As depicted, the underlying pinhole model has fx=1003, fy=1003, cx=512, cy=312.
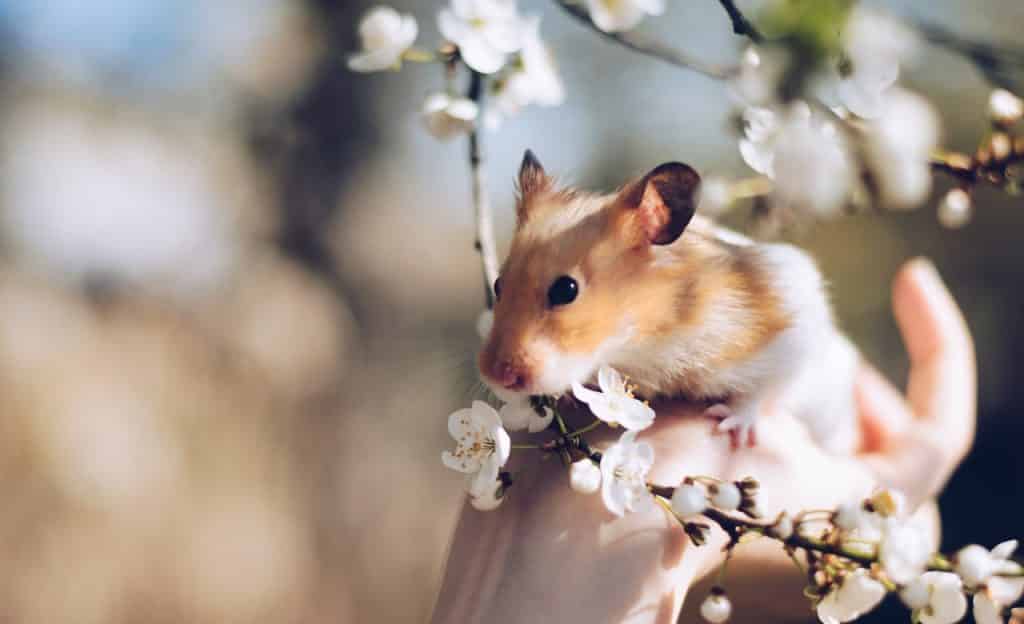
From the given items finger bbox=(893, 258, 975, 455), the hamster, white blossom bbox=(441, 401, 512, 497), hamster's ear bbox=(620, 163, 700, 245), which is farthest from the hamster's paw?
finger bbox=(893, 258, 975, 455)

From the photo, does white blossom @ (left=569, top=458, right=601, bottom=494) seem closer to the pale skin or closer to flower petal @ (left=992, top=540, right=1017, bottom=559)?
the pale skin

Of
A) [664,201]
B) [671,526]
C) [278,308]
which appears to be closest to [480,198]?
[664,201]

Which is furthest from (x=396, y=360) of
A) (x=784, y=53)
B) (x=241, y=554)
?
(x=784, y=53)

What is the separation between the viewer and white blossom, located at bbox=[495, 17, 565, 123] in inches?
46.5

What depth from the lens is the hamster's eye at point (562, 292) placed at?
1126 mm

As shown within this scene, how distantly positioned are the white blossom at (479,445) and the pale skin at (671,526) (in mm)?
132

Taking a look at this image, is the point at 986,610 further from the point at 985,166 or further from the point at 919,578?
the point at 985,166

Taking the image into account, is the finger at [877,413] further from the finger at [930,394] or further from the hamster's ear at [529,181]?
the hamster's ear at [529,181]

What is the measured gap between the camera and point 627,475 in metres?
0.99

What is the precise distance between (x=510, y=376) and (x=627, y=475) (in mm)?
184

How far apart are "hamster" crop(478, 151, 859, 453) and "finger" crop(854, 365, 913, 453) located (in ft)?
1.19

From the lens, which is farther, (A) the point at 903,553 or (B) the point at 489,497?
(B) the point at 489,497

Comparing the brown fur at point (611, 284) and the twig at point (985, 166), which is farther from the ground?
the twig at point (985, 166)

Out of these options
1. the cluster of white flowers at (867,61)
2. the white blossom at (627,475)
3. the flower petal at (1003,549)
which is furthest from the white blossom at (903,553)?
the cluster of white flowers at (867,61)
